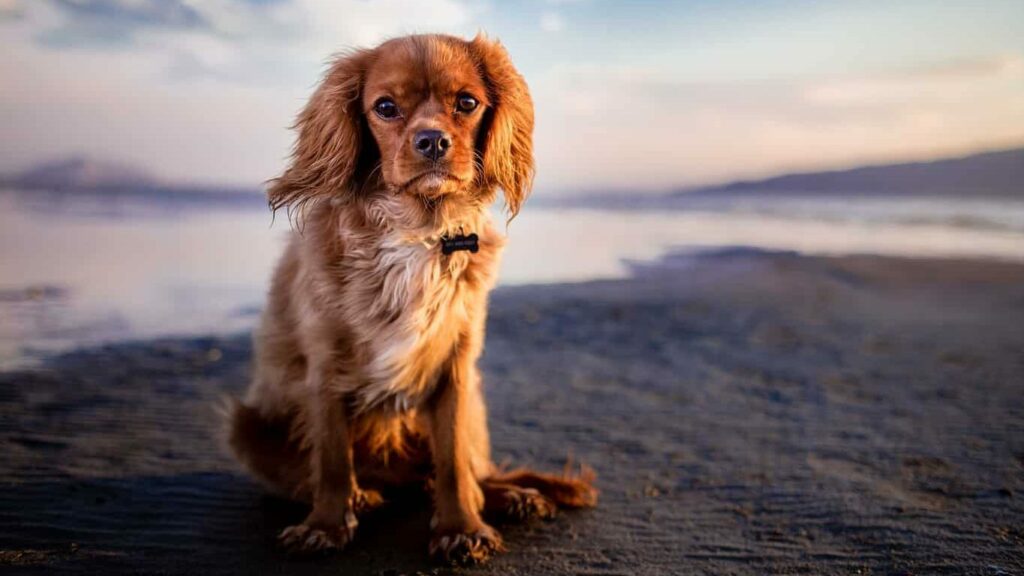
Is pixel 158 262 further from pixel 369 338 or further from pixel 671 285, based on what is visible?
pixel 369 338

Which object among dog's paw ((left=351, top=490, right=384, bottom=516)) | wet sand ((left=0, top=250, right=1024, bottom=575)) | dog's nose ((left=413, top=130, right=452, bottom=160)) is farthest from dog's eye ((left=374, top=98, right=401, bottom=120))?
wet sand ((left=0, top=250, right=1024, bottom=575))

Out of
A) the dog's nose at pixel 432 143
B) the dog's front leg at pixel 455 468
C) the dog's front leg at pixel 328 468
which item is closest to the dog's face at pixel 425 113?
the dog's nose at pixel 432 143

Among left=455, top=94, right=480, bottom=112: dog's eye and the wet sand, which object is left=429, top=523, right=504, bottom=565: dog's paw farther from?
left=455, top=94, right=480, bottom=112: dog's eye

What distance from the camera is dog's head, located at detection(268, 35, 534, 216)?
10.1ft

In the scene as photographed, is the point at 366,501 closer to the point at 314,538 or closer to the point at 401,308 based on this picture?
the point at 314,538

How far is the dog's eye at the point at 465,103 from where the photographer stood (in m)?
3.21

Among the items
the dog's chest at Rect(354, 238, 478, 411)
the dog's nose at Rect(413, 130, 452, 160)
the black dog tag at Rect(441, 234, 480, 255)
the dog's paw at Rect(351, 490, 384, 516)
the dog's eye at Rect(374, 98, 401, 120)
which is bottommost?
the dog's paw at Rect(351, 490, 384, 516)

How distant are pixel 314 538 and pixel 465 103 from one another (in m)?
1.95

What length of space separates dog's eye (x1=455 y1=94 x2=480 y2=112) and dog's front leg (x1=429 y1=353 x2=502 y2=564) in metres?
1.08

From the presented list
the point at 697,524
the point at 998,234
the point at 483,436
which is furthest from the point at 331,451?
the point at 998,234

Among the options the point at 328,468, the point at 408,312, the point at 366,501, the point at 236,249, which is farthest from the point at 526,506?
the point at 236,249

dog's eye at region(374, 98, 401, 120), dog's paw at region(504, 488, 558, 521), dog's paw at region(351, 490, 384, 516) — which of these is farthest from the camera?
dog's paw at region(504, 488, 558, 521)

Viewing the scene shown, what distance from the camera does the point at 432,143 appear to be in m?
2.97

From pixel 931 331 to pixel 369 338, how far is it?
6.70m
